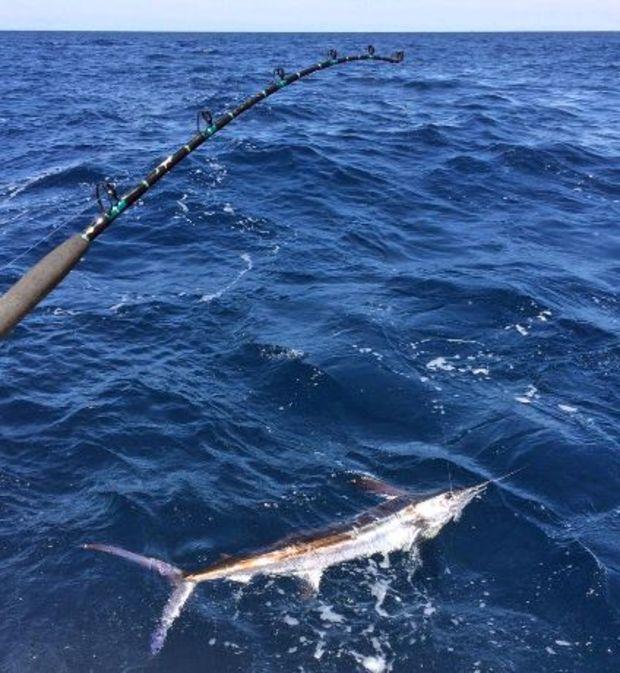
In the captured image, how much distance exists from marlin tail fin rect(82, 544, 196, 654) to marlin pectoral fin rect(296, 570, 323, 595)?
1356mm

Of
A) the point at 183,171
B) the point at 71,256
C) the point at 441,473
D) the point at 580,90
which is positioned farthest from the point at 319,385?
the point at 580,90

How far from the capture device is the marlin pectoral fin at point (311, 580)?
329 inches

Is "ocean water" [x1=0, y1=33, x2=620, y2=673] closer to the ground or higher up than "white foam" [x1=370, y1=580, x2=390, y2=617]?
higher up

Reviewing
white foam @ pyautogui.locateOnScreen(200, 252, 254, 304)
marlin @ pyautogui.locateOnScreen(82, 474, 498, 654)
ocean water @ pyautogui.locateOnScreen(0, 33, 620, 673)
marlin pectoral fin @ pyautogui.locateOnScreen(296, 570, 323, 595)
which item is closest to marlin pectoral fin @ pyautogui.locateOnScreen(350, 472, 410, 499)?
marlin @ pyautogui.locateOnScreen(82, 474, 498, 654)

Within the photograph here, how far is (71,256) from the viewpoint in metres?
6.47

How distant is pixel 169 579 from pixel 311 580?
1778 mm

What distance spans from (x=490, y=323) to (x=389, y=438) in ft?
15.2

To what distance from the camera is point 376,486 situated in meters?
9.85

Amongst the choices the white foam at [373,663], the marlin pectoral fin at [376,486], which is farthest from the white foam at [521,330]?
the white foam at [373,663]

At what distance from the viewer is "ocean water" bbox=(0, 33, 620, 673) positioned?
794 centimetres

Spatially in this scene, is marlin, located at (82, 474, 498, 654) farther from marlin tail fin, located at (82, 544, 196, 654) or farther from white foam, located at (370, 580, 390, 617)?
white foam, located at (370, 580, 390, 617)

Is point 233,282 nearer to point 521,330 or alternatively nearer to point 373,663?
point 521,330

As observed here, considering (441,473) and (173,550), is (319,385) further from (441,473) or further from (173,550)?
(173,550)

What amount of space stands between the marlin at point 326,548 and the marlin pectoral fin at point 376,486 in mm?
19
